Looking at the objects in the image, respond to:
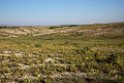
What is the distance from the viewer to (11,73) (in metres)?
13.4

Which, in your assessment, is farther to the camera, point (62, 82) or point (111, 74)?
point (111, 74)

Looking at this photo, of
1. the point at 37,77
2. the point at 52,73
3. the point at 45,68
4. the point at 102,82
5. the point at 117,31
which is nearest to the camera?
the point at 102,82

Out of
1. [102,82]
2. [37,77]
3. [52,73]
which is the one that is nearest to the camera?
[102,82]

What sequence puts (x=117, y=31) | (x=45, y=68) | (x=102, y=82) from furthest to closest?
(x=117, y=31), (x=45, y=68), (x=102, y=82)

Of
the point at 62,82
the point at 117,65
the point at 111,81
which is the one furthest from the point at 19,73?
the point at 117,65

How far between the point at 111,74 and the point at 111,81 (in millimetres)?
1532

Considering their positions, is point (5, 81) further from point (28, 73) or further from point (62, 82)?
point (62, 82)

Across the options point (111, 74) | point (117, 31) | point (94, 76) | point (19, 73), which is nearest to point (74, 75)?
point (94, 76)

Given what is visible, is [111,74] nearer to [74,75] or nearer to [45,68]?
[74,75]

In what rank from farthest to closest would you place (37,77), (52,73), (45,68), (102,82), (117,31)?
(117,31), (45,68), (52,73), (37,77), (102,82)

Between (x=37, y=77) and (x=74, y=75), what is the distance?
2326 millimetres

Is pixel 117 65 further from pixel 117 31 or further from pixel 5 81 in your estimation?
pixel 117 31

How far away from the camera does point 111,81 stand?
37.2ft

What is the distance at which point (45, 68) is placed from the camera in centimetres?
1459
